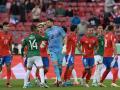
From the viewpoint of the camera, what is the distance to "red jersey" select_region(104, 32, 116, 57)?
23625mm

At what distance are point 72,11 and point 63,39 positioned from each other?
1103 cm

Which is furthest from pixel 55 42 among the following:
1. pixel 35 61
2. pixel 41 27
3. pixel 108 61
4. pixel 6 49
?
pixel 108 61

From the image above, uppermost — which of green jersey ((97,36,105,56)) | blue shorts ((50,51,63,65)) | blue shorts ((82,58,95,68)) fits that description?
green jersey ((97,36,105,56))

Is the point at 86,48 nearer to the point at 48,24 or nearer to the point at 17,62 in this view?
the point at 48,24

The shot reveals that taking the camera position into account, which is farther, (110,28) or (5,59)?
(5,59)

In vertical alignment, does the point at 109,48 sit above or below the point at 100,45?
below

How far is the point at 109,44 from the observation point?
2381 cm

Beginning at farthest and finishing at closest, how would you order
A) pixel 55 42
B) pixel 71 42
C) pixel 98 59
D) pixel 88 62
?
pixel 71 42, pixel 88 62, pixel 55 42, pixel 98 59

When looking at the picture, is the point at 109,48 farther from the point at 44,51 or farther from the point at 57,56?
the point at 44,51

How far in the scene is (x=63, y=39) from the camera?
23.9m

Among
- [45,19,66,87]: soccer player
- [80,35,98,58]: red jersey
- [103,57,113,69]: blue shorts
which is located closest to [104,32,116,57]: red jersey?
[103,57,113,69]: blue shorts

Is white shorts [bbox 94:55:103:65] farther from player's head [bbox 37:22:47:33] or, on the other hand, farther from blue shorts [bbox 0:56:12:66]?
blue shorts [bbox 0:56:12:66]

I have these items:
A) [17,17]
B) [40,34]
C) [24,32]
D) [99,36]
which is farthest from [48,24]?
[17,17]

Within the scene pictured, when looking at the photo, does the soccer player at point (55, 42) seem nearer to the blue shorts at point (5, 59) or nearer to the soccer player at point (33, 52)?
the soccer player at point (33, 52)
